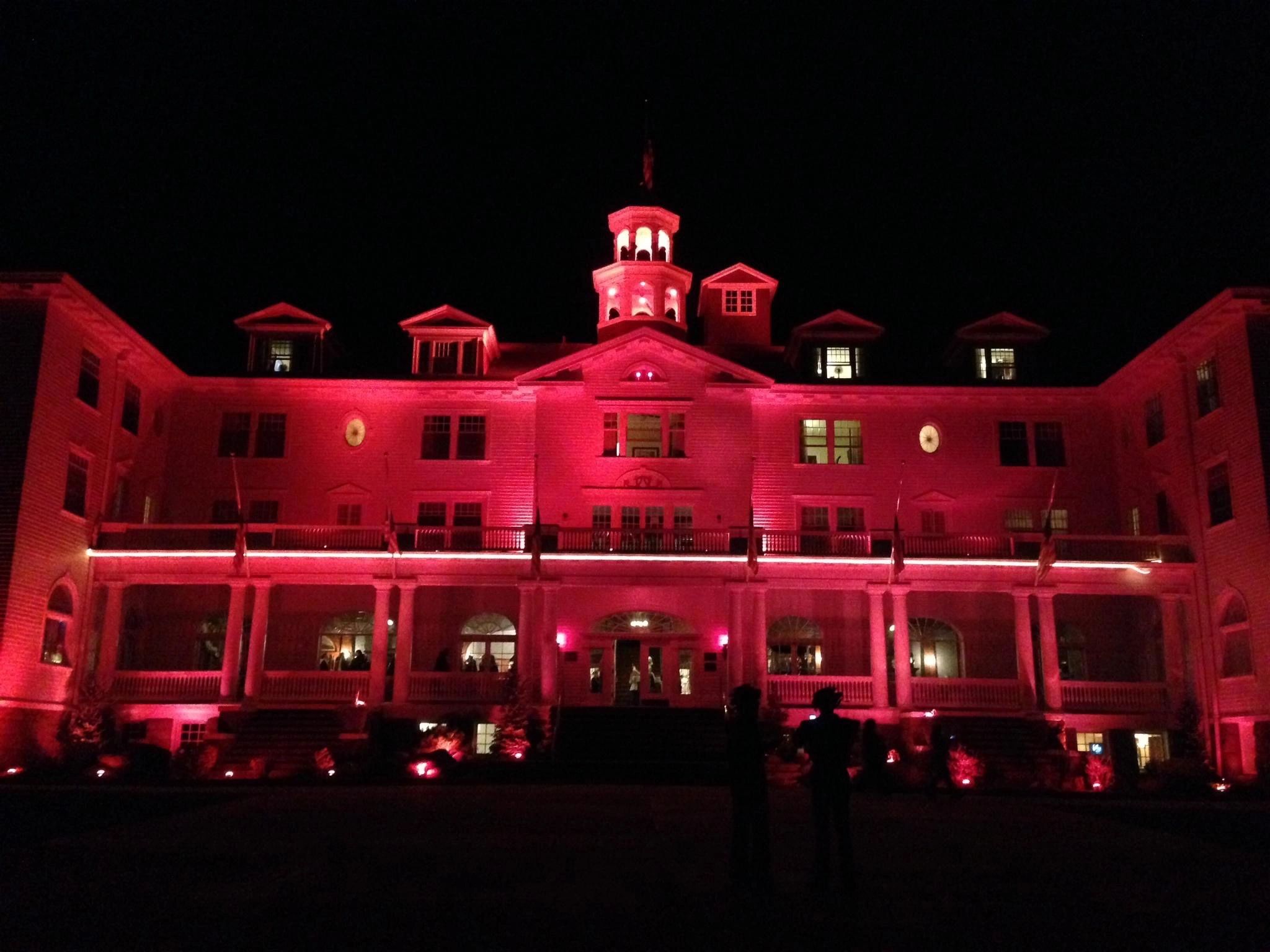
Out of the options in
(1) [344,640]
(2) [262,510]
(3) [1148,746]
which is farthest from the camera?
(2) [262,510]

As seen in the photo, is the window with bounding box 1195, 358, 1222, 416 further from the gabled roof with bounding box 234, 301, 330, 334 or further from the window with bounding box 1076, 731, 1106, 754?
the gabled roof with bounding box 234, 301, 330, 334

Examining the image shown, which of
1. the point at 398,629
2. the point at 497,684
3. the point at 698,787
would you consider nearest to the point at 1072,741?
the point at 698,787

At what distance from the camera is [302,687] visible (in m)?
A: 39.2

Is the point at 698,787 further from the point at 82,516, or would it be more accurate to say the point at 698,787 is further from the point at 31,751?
the point at 82,516

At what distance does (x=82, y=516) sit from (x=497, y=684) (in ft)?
45.0

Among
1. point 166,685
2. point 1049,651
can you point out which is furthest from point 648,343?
point 166,685

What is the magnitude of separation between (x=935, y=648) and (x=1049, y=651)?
5286mm

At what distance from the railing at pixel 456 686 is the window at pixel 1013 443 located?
19.5 meters

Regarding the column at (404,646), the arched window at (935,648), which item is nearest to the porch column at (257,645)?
the column at (404,646)

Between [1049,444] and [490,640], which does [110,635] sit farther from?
[1049,444]

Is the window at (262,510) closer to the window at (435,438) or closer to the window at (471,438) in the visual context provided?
the window at (435,438)

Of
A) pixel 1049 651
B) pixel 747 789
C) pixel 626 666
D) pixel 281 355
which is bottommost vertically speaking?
pixel 747 789

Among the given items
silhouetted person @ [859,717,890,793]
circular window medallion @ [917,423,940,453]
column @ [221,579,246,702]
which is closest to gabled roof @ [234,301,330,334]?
column @ [221,579,246,702]

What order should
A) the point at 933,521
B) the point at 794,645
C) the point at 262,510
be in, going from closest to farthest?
the point at 794,645
the point at 262,510
the point at 933,521
